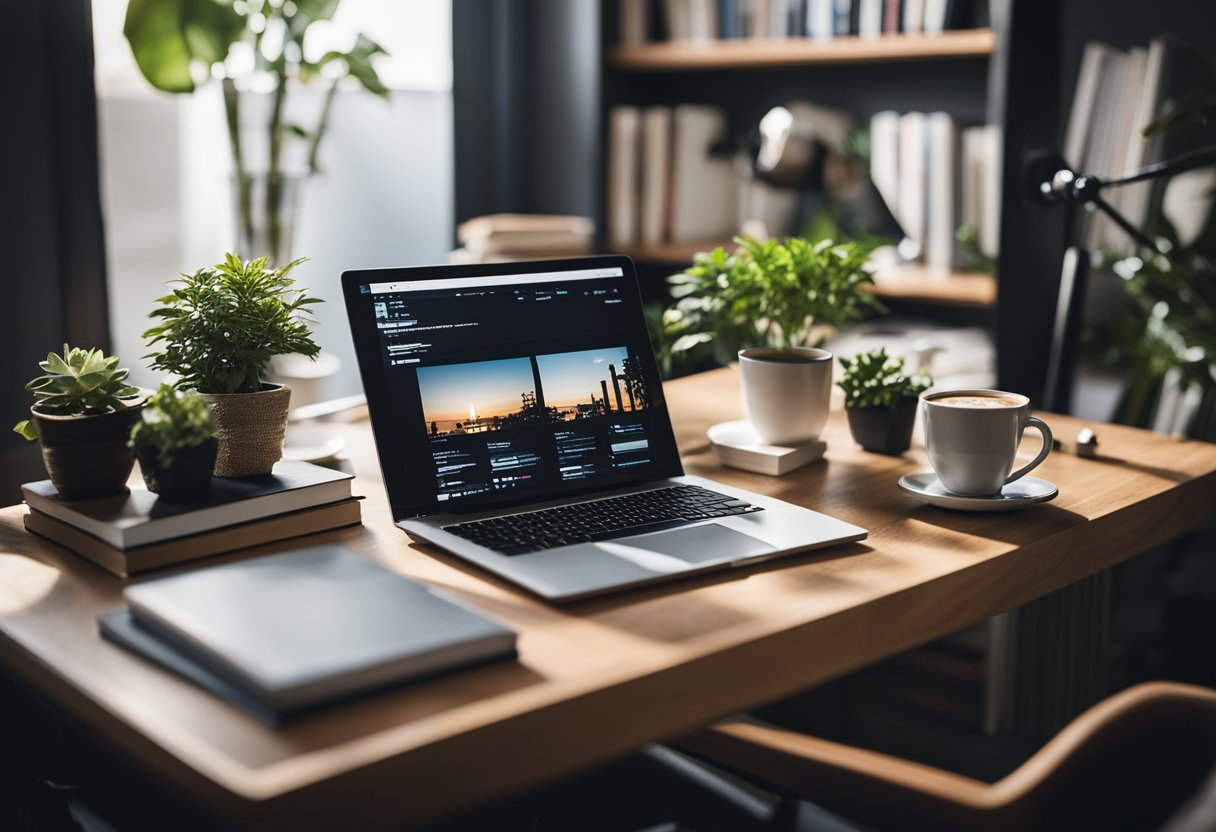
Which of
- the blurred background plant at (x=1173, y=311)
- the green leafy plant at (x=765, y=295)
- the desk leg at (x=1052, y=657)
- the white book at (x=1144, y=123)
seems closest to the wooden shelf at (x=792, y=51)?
the white book at (x=1144, y=123)

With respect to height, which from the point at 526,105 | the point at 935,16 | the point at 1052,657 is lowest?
the point at 1052,657

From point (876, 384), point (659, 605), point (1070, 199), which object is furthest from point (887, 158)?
point (659, 605)

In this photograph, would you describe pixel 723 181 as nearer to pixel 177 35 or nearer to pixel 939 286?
pixel 939 286

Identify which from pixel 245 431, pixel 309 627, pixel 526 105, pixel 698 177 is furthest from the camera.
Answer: pixel 526 105

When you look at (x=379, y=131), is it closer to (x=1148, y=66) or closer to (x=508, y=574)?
(x=1148, y=66)

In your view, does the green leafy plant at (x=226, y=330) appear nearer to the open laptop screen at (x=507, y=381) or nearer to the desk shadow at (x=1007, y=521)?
the open laptop screen at (x=507, y=381)

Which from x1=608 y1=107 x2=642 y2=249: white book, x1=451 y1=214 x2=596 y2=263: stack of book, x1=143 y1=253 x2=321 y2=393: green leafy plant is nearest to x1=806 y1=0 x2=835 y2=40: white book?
x1=608 y1=107 x2=642 y2=249: white book

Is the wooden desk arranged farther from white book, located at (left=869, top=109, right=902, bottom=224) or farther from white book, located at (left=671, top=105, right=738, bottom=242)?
white book, located at (left=671, top=105, right=738, bottom=242)

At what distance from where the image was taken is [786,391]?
4.71ft

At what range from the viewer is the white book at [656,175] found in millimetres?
2896

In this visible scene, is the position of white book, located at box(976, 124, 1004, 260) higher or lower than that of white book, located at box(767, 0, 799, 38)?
lower

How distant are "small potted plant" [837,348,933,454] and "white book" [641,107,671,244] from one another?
1.48 m

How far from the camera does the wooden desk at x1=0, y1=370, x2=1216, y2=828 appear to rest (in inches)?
28.7

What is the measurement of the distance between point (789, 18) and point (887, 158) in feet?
1.31
